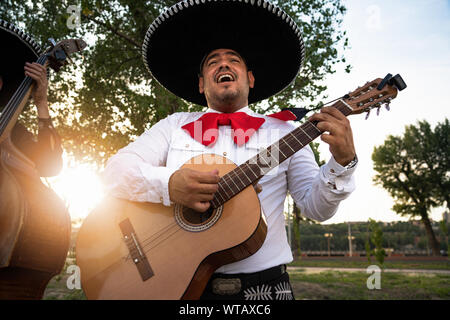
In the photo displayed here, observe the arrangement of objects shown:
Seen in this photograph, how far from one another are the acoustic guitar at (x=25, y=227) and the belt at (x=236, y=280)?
130cm

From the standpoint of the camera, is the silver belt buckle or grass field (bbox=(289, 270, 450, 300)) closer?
the silver belt buckle

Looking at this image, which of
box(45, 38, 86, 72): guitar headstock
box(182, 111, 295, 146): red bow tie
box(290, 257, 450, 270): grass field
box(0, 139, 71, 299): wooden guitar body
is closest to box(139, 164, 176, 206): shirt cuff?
box(182, 111, 295, 146): red bow tie

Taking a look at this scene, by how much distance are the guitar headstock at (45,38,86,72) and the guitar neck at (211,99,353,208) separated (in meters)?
2.40

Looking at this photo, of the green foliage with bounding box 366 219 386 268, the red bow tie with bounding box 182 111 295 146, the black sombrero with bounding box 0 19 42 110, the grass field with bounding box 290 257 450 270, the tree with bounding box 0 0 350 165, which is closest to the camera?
the red bow tie with bounding box 182 111 295 146

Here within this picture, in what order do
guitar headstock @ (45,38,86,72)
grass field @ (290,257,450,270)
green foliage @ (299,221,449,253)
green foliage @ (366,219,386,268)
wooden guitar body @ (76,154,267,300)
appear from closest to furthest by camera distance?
wooden guitar body @ (76,154,267,300)
guitar headstock @ (45,38,86,72)
green foliage @ (366,219,386,268)
grass field @ (290,257,450,270)
green foliage @ (299,221,449,253)

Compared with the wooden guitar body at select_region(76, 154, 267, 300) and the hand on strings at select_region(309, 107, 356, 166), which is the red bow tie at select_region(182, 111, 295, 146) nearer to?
the wooden guitar body at select_region(76, 154, 267, 300)

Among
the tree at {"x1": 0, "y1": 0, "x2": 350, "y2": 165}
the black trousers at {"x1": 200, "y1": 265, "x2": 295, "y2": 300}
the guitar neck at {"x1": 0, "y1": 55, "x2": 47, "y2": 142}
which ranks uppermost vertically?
the tree at {"x1": 0, "y1": 0, "x2": 350, "y2": 165}

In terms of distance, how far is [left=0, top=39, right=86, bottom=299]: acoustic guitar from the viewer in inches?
80.5

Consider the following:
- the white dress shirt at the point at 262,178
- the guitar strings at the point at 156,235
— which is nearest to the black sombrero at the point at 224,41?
the white dress shirt at the point at 262,178

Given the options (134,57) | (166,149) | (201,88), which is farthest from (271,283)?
(134,57)

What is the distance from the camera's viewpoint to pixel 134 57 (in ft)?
28.3

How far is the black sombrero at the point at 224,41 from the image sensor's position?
2.49m

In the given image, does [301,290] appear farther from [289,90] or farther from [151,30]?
[151,30]

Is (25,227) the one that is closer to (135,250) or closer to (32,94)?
(135,250)
